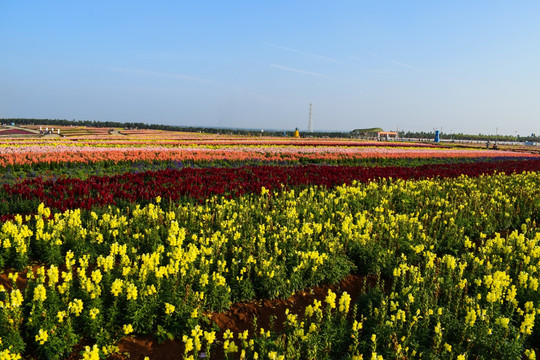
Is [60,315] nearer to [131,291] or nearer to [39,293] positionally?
[39,293]

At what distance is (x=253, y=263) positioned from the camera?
591 cm

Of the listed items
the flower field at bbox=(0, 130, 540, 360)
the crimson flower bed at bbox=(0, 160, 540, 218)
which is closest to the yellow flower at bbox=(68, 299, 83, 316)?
the flower field at bbox=(0, 130, 540, 360)

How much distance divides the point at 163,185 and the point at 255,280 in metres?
6.16

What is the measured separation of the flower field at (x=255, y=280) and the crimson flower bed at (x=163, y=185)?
0.07m

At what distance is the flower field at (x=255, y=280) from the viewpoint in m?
3.92

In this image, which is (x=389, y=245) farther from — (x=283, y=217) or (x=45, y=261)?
(x=45, y=261)

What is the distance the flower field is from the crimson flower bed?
75mm

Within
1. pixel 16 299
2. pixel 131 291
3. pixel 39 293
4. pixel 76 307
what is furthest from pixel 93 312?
pixel 16 299

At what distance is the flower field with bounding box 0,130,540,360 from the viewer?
3920 mm

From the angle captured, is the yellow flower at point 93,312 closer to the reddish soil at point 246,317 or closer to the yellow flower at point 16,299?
the reddish soil at point 246,317

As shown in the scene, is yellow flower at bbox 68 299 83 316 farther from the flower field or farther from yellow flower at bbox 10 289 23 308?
yellow flower at bbox 10 289 23 308

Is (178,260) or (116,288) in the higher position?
(178,260)

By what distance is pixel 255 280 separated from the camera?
5527 millimetres

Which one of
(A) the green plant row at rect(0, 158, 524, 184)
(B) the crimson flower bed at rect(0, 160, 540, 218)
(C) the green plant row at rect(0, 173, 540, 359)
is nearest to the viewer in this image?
(C) the green plant row at rect(0, 173, 540, 359)
